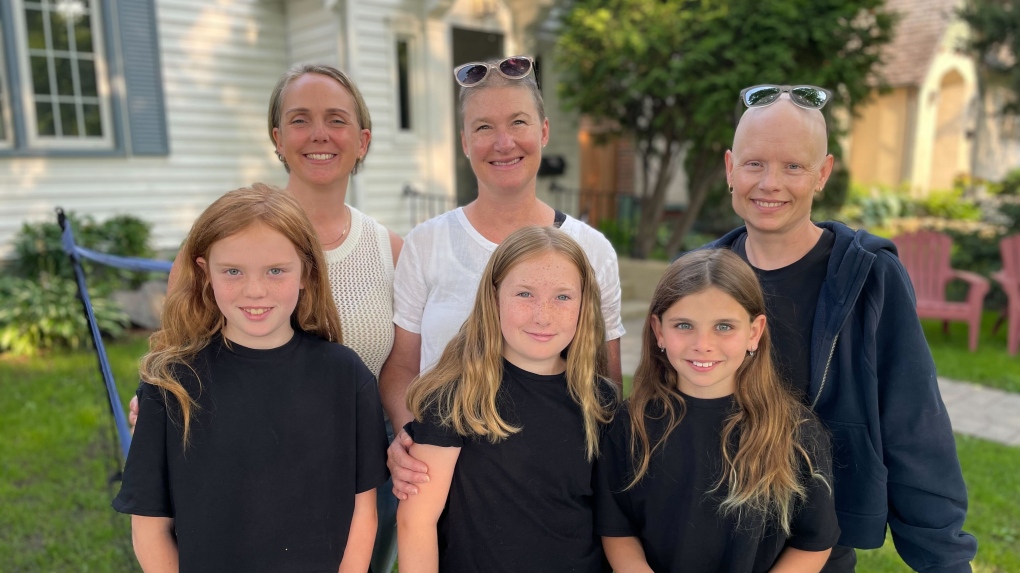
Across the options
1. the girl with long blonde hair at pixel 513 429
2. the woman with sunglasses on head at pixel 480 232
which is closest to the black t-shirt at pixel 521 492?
the girl with long blonde hair at pixel 513 429

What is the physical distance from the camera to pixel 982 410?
5.14m

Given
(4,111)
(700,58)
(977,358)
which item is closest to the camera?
(977,358)

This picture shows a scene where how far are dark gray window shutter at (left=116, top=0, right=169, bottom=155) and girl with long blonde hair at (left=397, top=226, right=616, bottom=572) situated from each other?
726 centimetres

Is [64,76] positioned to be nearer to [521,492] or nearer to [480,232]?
[480,232]

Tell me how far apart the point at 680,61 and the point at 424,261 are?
6.86 meters

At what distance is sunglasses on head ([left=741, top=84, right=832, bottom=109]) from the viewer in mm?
1774

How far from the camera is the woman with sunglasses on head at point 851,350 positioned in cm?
166

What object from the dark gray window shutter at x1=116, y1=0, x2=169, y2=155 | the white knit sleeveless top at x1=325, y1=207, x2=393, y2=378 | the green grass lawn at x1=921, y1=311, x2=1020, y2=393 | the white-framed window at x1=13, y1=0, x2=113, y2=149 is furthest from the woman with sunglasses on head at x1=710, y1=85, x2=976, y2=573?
the white-framed window at x1=13, y1=0, x2=113, y2=149

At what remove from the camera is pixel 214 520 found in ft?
4.95

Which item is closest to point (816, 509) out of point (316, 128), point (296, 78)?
point (316, 128)

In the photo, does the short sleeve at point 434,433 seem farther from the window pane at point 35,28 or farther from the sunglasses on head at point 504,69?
the window pane at point 35,28

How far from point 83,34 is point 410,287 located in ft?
24.4

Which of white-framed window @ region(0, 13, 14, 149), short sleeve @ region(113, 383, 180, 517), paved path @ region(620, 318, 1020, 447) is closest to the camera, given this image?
short sleeve @ region(113, 383, 180, 517)

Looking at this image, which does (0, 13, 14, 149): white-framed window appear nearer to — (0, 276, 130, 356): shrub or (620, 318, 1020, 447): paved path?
(0, 276, 130, 356): shrub
